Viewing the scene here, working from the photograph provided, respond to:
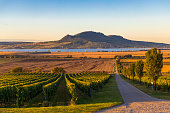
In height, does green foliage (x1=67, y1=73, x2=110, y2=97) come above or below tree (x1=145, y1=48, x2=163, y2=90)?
below

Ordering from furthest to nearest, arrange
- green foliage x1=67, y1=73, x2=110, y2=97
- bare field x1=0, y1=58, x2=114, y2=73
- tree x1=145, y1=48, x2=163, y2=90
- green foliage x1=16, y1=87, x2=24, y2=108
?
bare field x1=0, y1=58, x2=114, y2=73, tree x1=145, y1=48, x2=163, y2=90, green foliage x1=67, y1=73, x2=110, y2=97, green foliage x1=16, y1=87, x2=24, y2=108

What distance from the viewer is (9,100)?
28344 mm

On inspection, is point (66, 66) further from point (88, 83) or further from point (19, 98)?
point (19, 98)

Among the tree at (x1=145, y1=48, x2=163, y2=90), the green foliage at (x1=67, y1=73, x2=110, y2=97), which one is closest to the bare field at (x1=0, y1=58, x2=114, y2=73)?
the green foliage at (x1=67, y1=73, x2=110, y2=97)

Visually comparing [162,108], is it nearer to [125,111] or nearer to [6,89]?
[125,111]

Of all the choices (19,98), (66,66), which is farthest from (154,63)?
(66,66)

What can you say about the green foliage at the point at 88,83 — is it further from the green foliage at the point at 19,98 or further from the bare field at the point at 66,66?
the bare field at the point at 66,66

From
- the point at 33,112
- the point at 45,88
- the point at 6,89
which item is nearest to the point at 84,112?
the point at 33,112

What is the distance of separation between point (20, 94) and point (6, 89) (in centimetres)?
431

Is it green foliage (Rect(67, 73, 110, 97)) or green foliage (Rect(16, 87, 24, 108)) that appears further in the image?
green foliage (Rect(67, 73, 110, 97))

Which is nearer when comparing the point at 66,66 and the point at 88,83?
the point at 88,83

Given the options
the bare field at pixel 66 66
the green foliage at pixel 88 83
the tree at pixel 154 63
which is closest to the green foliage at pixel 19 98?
the green foliage at pixel 88 83

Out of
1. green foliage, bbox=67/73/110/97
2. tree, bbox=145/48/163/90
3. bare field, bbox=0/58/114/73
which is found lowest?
bare field, bbox=0/58/114/73

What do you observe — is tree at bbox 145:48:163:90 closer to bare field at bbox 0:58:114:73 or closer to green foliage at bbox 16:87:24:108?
green foliage at bbox 16:87:24:108
